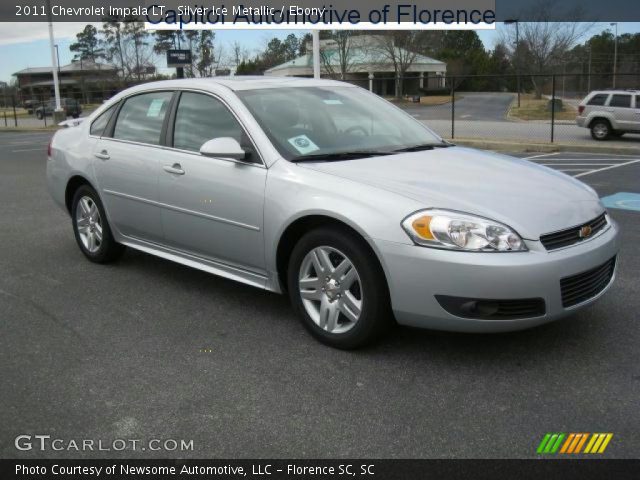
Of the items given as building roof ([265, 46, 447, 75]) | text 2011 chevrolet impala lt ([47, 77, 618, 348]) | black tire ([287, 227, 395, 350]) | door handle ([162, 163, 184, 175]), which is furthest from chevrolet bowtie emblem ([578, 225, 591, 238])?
building roof ([265, 46, 447, 75])

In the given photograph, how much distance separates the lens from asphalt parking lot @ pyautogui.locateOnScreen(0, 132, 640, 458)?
3.03 meters

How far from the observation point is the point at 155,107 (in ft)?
17.4

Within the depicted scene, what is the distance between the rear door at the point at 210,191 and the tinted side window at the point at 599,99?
17963 mm

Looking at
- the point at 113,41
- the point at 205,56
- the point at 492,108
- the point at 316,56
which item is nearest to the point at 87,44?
the point at 113,41

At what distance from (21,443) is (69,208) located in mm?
3629

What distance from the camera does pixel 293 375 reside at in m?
3.67

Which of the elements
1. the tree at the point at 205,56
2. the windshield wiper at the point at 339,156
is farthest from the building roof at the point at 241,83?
the tree at the point at 205,56

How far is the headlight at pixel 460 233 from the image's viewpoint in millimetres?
3455

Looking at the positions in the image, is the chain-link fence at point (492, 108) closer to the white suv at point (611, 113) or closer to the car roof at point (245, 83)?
the white suv at point (611, 113)

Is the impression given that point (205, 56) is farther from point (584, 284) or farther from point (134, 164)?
point (584, 284)

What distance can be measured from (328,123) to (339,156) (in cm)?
45

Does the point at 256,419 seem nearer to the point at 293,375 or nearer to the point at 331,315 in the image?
the point at 293,375
